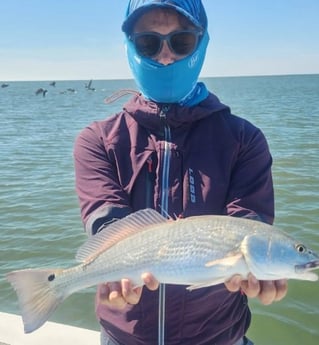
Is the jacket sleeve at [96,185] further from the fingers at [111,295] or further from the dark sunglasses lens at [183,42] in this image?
the dark sunglasses lens at [183,42]

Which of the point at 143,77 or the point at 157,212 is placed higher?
the point at 143,77

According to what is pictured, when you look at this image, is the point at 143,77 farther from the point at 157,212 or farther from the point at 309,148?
the point at 309,148

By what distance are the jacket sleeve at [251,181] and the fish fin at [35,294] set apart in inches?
41.9

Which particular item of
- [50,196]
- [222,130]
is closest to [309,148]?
[50,196]

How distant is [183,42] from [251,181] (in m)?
0.93

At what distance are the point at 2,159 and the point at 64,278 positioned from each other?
621 inches

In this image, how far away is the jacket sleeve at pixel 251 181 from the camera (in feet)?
9.07

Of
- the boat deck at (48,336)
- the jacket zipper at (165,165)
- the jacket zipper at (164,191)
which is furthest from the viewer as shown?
the boat deck at (48,336)

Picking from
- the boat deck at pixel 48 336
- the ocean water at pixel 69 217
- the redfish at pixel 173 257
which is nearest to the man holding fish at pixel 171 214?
the redfish at pixel 173 257

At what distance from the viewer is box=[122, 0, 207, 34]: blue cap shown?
9.12 ft

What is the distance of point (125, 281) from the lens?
2.55 meters

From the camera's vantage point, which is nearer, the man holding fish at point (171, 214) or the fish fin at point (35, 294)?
the man holding fish at point (171, 214)

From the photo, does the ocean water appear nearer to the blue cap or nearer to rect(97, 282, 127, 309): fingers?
rect(97, 282, 127, 309): fingers

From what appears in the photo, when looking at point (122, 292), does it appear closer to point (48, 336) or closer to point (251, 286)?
point (251, 286)
